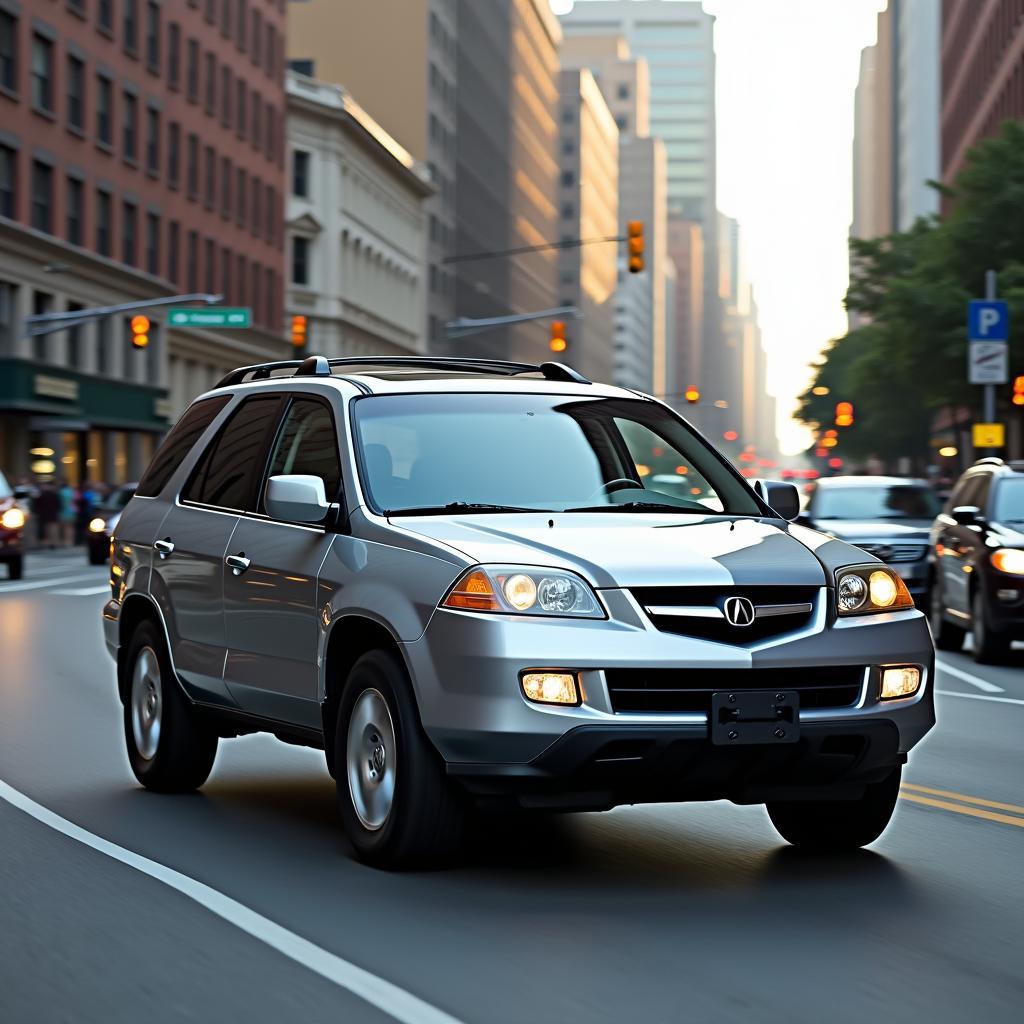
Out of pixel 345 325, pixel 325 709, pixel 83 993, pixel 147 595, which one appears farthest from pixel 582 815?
pixel 345 325

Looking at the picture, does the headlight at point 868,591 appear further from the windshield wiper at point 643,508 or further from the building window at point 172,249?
the building window at point 172,249

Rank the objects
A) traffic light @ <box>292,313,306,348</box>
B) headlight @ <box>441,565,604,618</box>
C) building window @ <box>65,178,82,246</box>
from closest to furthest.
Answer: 1. headlight @ <box>441,565,604,618</box>
2. traffic light @ <box>292,313,306,348</box>
3. building window @ <box>65,178,82,246</box>

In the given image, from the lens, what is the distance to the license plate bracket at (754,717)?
670 cm

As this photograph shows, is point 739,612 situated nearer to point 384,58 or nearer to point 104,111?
point 104,111

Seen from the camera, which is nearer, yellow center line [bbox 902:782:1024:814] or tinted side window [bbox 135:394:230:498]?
yellow center line [bbox 902:782:1024:814]

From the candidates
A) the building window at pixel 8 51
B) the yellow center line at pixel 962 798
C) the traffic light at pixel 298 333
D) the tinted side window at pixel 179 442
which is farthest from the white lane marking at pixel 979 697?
the building window at pixel 8 51

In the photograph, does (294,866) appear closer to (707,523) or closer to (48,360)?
(707,523)

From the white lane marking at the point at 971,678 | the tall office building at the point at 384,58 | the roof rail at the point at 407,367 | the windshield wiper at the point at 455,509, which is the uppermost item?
the tall office building at the point at 384,58

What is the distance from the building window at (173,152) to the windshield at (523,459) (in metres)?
58.8

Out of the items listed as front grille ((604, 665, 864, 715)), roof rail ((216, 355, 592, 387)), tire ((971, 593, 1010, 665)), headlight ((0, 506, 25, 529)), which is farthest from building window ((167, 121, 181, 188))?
front grille ((604, 665, 864, 715))

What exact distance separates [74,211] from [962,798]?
49.8 meters

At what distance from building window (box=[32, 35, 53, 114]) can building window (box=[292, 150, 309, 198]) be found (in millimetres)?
32051

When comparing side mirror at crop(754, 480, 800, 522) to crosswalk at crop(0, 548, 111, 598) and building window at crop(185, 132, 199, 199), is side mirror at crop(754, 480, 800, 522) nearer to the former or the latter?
crosswalk at crop(0, 548, 111, 598)

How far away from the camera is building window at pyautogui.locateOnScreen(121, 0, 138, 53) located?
200 feet
